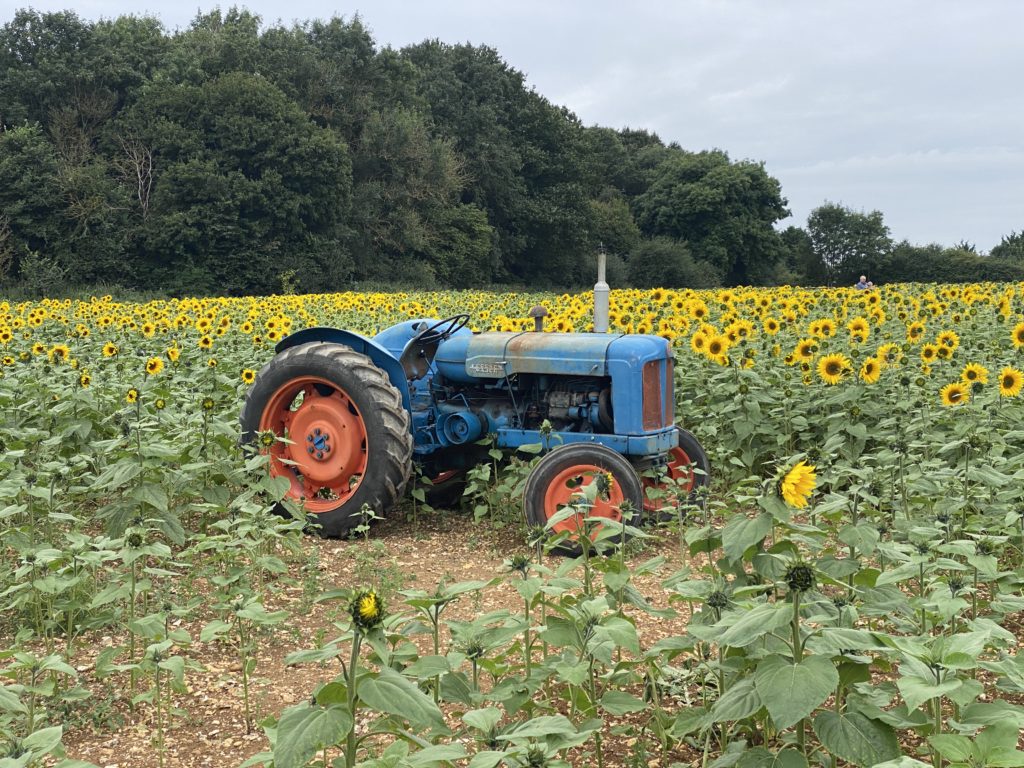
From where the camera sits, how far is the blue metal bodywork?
532cm

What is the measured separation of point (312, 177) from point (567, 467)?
3179 cm

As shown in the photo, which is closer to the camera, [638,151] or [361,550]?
[361,550]

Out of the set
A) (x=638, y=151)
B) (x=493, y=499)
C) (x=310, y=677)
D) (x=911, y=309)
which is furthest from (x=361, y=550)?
(x=638, y=151)

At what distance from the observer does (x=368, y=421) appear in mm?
5344

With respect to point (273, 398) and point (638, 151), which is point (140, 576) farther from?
point (638, 151)

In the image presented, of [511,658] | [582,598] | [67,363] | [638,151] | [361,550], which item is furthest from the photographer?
[638,151]

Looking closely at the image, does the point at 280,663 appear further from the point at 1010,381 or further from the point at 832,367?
the point at 1010,381

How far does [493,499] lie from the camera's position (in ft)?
19.0

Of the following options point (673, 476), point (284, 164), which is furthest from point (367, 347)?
point (284, 164)

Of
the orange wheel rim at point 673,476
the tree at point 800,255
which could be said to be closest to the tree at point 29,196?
the orange wheel rim at point 673,476

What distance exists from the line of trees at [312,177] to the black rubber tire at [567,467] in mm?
27462

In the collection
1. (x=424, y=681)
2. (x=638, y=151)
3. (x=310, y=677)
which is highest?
(x=638, y=151)

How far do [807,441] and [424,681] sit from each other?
4.89 metres

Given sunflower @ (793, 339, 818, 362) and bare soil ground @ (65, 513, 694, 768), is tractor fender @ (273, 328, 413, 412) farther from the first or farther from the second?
sunflower @ (793, 339, 818, 362)
